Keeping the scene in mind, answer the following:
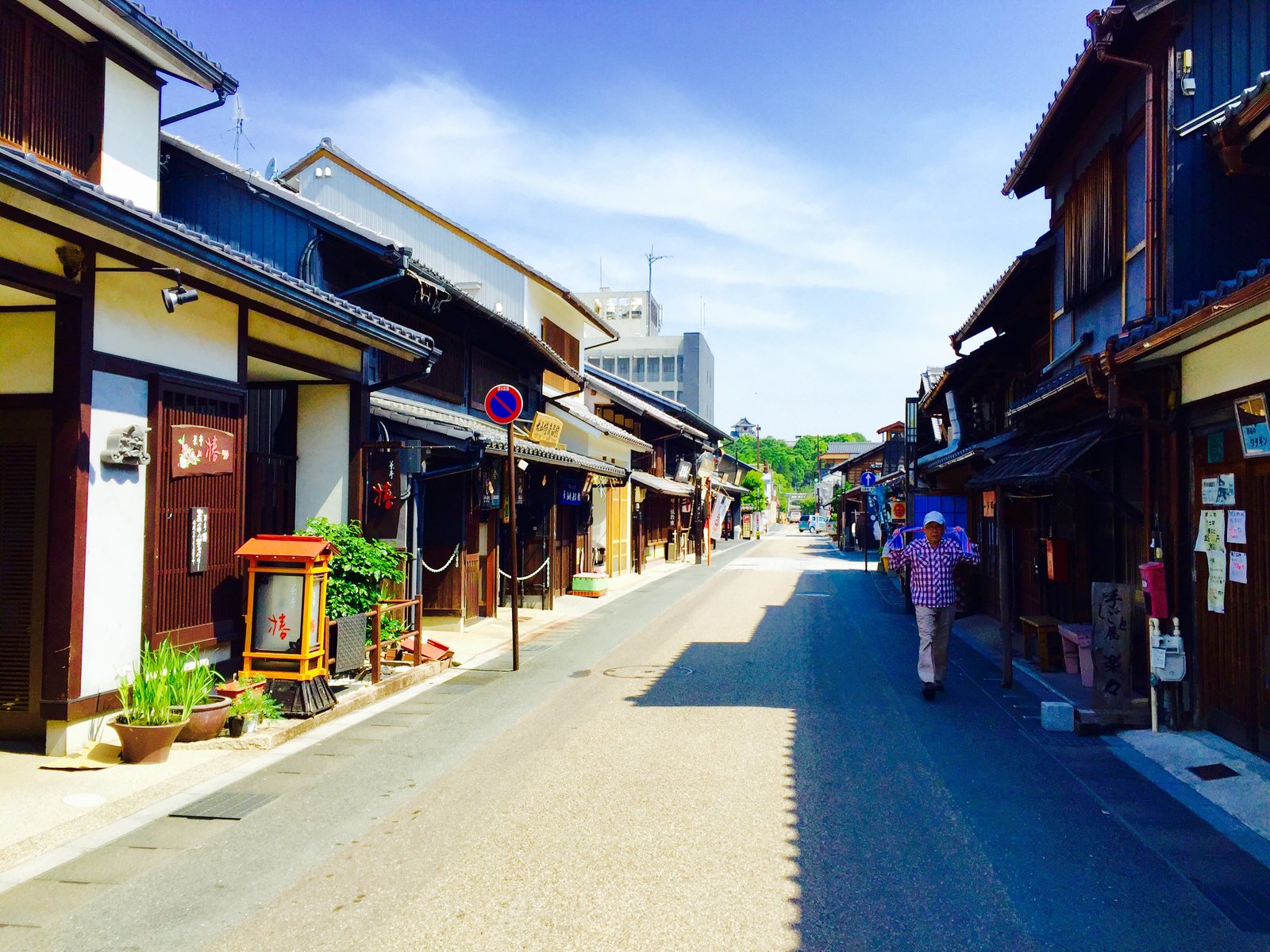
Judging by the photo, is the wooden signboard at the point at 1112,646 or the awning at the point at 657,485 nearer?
the wooden signboard at the point at 1112,646

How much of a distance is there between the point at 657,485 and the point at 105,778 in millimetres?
27214

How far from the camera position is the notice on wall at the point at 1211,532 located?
25.3 feet

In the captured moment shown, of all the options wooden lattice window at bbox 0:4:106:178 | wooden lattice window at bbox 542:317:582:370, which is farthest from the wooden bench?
wooden lattice window at bbox 542:317:582:370

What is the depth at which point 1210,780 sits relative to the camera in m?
6.83

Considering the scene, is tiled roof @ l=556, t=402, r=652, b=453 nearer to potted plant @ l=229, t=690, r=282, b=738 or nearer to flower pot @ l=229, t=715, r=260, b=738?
potted plant @ l=229, t=690, r=282, b=738

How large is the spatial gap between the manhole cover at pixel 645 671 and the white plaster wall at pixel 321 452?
4.16 metres

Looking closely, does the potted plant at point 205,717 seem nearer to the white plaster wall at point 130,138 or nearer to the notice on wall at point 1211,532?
the white plaster wall at point 130,138

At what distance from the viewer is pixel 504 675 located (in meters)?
11.8

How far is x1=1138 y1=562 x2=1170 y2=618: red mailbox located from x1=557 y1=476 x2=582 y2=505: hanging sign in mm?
14605

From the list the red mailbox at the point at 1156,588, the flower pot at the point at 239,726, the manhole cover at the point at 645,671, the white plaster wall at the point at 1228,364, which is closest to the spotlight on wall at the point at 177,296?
the flower pot at the point at 239,726

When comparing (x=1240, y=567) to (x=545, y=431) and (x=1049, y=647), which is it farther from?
(x=545, y=431)

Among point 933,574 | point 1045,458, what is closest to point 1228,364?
point 1045,458

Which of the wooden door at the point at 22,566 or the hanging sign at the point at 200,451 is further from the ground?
the hanging sign at the point at 200,451

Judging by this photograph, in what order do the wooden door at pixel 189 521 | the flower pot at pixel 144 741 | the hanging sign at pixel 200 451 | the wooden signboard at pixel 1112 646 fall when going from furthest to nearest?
the wooden signboard at pixel 1112 646 < the hanging sign at pixel 200 451 < the wooden door at pixel 189 521 < the flower pot at pixel 144 741
